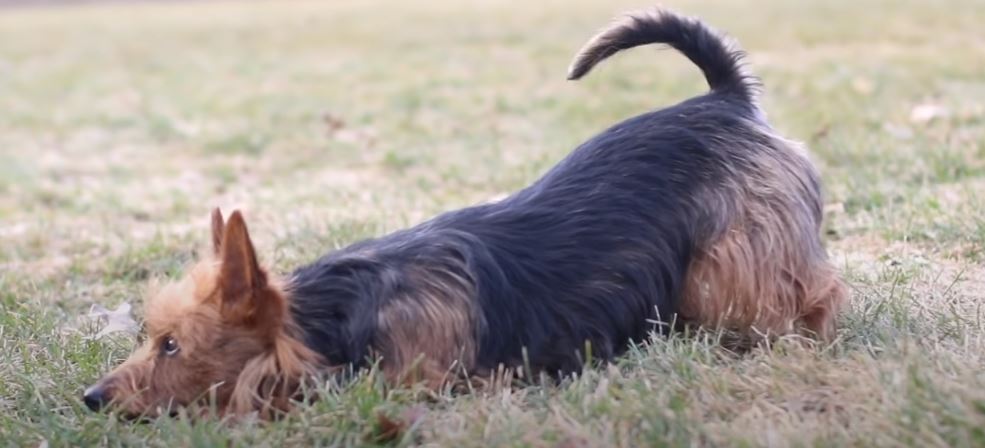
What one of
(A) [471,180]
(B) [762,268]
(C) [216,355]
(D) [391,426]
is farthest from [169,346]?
(A) [471,180]

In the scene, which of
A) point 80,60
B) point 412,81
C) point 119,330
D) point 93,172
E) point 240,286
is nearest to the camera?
point 240,286

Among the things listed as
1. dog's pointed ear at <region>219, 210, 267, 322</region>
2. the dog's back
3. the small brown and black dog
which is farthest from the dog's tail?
dog's pointed ear at <region>219, 210, 267, 322</region>

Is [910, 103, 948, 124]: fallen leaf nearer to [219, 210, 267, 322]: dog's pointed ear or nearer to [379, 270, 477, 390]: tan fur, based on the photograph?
[379, 270, 477, 390]: tan fur

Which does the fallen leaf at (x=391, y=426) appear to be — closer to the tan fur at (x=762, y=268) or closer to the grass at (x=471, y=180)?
the grass at (x=471, y=180)

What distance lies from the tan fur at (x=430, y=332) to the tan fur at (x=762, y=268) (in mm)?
818

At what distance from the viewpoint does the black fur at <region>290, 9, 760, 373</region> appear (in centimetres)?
374

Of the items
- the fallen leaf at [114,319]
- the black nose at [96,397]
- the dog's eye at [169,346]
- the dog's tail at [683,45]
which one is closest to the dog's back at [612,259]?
the dog's tail at [683,45]

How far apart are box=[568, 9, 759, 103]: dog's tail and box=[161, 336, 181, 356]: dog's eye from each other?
1.81 meters

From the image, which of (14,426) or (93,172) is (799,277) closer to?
(14,426)

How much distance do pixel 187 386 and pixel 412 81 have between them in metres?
9.60

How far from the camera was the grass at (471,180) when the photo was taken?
338cm

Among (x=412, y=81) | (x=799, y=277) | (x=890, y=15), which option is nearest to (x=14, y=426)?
(x=799, y=277)

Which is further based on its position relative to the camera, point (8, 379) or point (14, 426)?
point (8, 379)

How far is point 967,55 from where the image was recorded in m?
11.7
